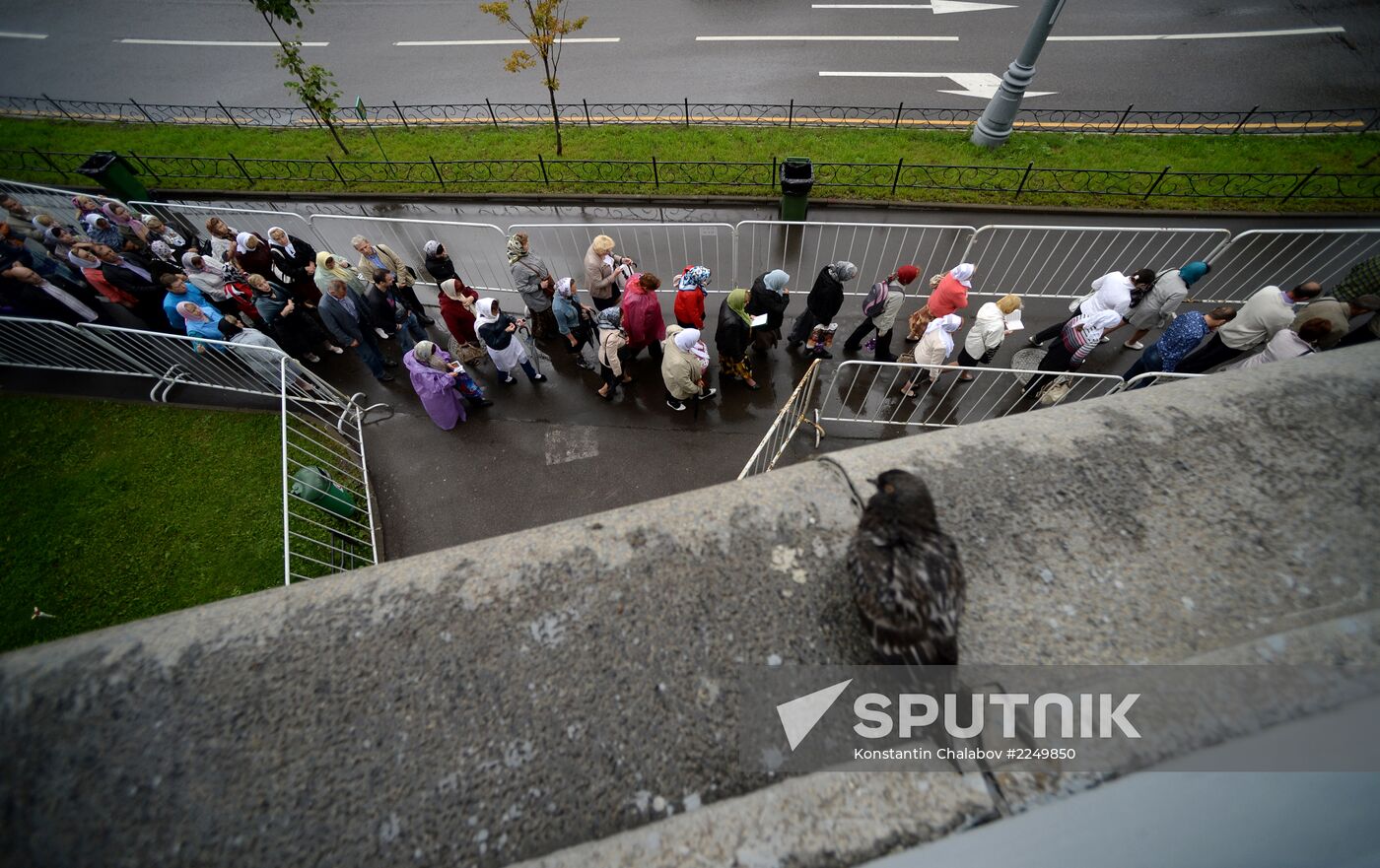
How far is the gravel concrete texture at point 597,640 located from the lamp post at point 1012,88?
9863 millimetres

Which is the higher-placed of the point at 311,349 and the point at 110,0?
the point at 110,0

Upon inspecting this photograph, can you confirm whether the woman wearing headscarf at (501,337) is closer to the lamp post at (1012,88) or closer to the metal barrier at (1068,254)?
the metal barrier at (1068,254)

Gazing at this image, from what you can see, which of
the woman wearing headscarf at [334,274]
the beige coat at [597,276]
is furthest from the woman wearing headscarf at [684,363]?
the woman wearing headscarf at [334,274]

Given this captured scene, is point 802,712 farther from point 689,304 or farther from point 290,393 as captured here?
point 290,393

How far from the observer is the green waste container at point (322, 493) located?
609 cm

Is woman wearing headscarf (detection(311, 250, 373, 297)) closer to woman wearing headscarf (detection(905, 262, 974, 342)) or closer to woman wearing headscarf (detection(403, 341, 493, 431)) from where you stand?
woman wearing headscarf (detection(403, 341, 493, 431))

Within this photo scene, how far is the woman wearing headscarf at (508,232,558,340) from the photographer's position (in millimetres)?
7402

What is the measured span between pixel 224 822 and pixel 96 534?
8.23 meters

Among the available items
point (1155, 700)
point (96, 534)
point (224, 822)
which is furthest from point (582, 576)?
point (96, 534)

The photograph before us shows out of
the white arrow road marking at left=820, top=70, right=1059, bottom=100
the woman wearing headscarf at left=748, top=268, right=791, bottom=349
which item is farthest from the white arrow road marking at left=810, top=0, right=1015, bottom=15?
the woman wearing headscarf at left=748, top=268, right=791, bottom=349

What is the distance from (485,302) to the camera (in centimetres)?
697

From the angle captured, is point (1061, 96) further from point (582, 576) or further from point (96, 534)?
point (96, 534)

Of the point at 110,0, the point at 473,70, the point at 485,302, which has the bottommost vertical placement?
the point at 485,302

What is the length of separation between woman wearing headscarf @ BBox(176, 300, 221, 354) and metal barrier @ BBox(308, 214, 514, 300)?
2810 millimetres
